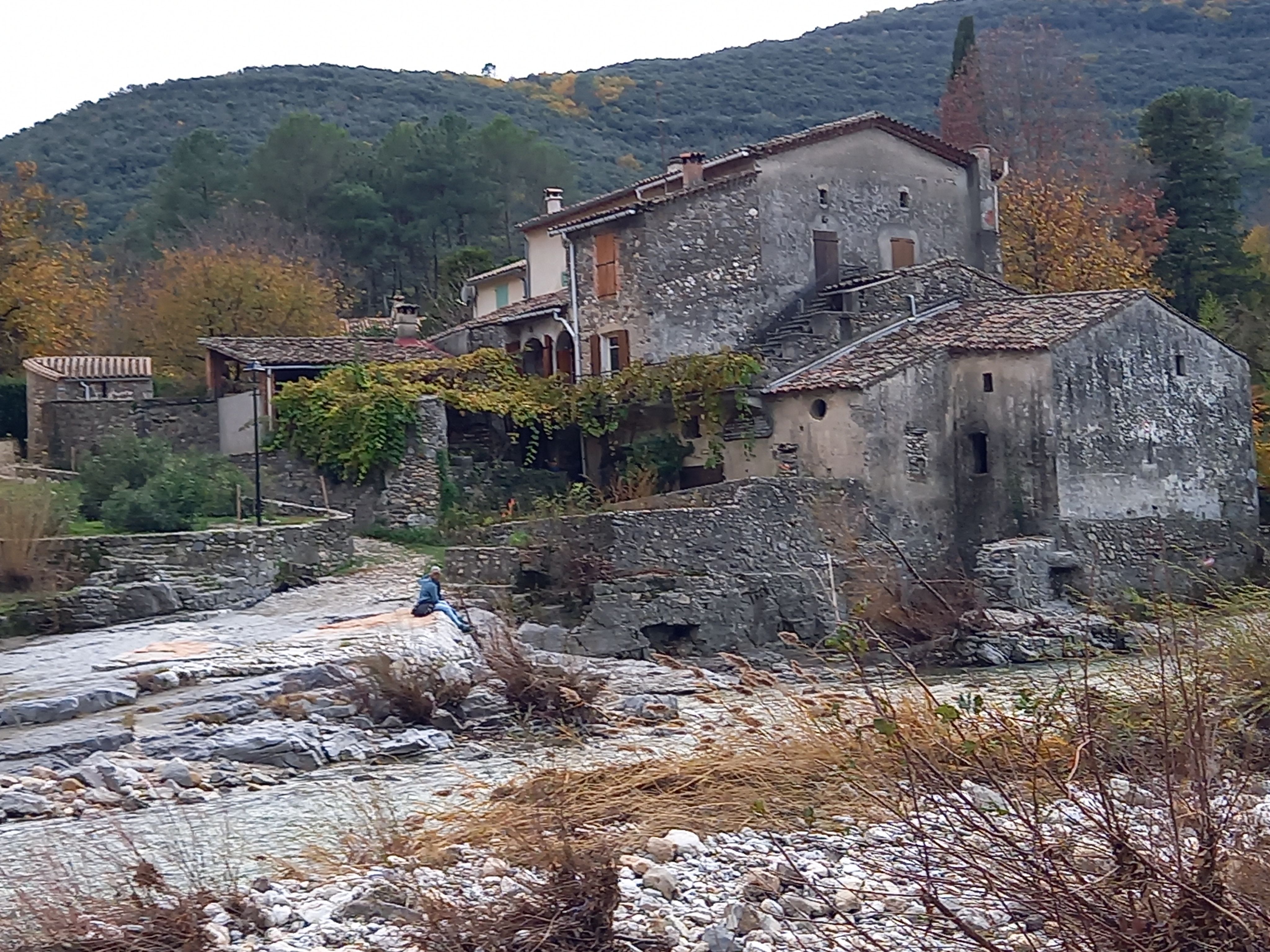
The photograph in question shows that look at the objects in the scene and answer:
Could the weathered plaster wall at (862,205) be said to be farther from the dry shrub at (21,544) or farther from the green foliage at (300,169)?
the green foliage at (300,169)

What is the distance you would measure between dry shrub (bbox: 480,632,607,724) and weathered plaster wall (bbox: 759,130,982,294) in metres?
17.2

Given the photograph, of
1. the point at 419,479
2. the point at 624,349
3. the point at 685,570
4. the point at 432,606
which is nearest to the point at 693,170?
the point at 624,349

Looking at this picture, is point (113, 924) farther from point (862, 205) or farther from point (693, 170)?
point (862, 205)

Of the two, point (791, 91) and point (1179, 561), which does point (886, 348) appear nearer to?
point (1179, 561)

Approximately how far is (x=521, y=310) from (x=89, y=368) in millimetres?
10382

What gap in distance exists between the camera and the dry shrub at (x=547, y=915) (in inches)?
278

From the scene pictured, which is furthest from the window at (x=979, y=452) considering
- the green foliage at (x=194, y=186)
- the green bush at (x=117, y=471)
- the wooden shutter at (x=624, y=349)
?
the green foliage at (x=194, y=186)

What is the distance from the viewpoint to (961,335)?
30.6 m

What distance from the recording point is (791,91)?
95000 millimetres

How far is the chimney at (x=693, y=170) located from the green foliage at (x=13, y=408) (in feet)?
53.3

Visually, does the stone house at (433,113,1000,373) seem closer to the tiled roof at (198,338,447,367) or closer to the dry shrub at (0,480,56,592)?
the tiled roof at (198,338,447,367)

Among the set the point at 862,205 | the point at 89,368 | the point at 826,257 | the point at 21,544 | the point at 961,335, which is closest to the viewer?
the point at 21,544

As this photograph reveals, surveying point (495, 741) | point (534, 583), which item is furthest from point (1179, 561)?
point (495, 741)

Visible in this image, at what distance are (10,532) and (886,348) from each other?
16.8 meters
